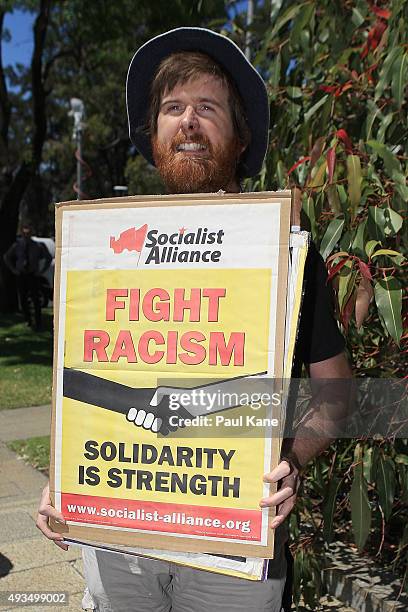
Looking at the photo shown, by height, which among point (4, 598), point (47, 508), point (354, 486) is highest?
point (47, 508)

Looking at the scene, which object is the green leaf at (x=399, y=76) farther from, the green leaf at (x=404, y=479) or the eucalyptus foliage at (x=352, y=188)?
the green leaf at (x=404, y=479)

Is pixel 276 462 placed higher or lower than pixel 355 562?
higher

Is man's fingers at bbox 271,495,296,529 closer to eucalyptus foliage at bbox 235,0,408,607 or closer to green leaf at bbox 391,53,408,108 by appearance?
eucalyptus foliage at bbox 235,0,408,607

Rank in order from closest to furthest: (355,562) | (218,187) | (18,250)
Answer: (218,187), (355,562), (18,250)

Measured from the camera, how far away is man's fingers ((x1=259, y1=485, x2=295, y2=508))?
140cm

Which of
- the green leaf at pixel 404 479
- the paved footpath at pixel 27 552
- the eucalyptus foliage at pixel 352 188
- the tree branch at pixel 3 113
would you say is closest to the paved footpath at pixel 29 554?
the paved footpath at pixel 27 552

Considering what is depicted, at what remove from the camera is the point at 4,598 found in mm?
3320

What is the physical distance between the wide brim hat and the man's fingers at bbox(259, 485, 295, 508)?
921 millimetres

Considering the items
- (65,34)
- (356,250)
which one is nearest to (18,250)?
(65,34)

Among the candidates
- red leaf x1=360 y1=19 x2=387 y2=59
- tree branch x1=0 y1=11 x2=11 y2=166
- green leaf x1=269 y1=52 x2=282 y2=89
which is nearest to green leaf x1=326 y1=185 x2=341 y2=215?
red leaf x1=360 y1=19 x2=387 y2=59

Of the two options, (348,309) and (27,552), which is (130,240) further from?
(27,552)

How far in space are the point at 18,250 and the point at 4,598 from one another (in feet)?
34.2

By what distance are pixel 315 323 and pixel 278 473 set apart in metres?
0.36

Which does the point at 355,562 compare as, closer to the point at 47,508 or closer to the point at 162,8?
the point at 47,508
